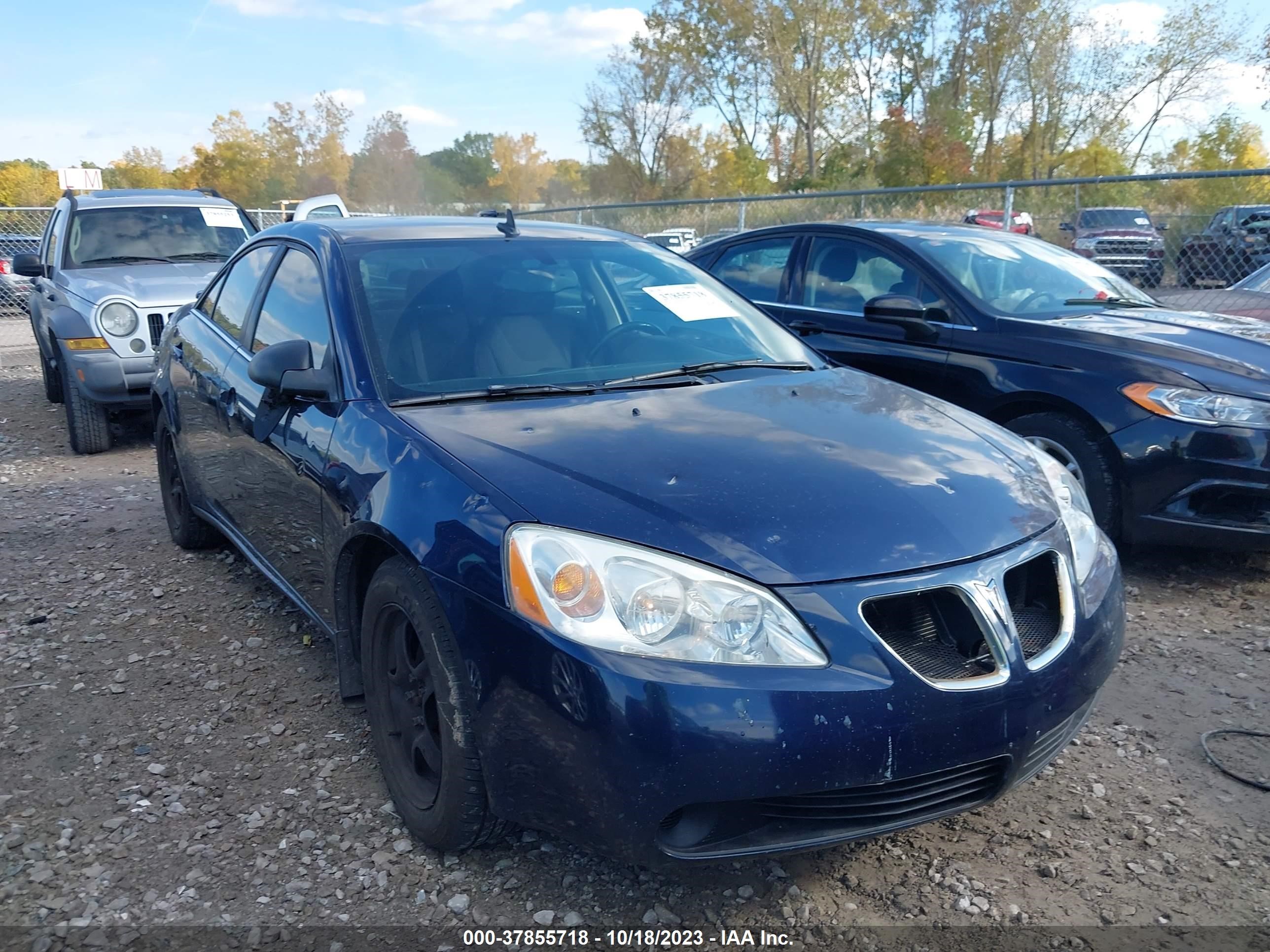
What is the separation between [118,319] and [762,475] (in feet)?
19.5

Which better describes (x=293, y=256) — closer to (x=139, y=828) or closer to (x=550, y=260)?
(x=550, y=260)

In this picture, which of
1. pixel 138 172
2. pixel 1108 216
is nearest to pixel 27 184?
pixel 138 172

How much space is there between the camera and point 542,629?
208 centimetres

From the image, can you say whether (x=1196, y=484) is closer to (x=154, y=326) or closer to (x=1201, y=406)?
(x=1201, y=406)

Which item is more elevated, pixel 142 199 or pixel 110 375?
pixel 142 199

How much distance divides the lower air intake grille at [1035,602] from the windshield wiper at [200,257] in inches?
283

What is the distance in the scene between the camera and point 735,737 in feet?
6.45

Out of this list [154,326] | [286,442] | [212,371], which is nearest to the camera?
[286,442]

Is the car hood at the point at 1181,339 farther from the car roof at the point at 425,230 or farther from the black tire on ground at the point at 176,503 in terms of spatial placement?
the black tire on ground at the point at 176,503

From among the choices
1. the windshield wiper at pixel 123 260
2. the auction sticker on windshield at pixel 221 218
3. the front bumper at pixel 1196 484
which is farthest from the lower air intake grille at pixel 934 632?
the auction sticker on windshield at pixel 221 218

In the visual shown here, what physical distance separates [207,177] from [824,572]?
2698 inches

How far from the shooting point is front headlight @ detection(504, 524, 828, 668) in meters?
2.03

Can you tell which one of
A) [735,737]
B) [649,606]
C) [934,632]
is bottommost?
[735,737]

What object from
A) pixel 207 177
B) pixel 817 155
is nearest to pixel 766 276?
pixel 817 155
